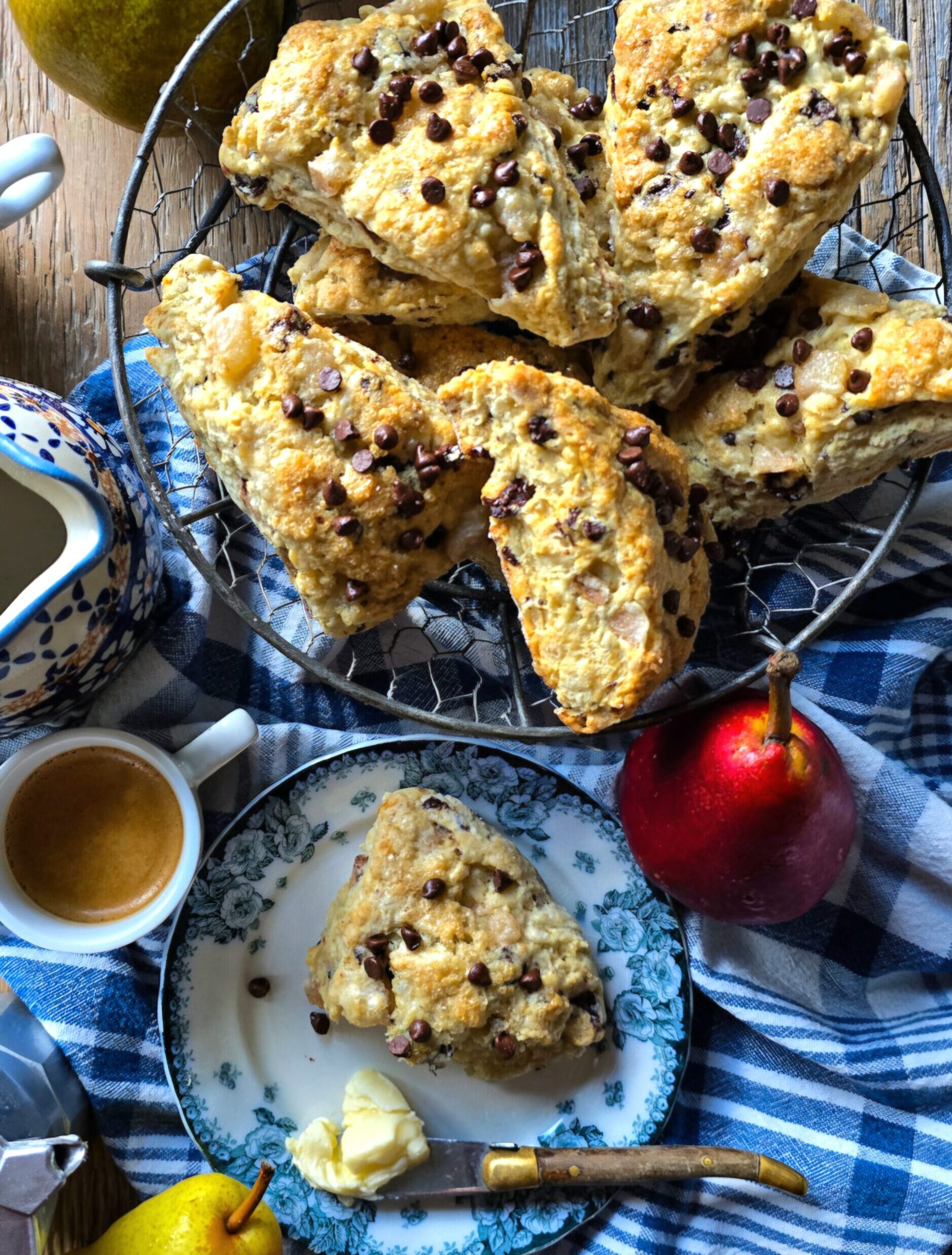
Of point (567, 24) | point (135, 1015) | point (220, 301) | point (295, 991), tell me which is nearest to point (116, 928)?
point (135, 1015)

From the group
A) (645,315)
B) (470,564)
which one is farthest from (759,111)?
(470,564)

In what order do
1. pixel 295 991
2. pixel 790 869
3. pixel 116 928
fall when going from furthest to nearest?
pixel 295 991
pixel 116 928
pixel 790 869

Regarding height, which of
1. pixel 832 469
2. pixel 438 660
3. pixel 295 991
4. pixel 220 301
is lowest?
pixel 295 991

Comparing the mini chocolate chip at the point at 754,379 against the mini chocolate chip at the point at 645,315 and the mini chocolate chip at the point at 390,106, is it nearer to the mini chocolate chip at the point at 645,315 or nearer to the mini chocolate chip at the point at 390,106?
the mini chocolate chip at the point at 645,315

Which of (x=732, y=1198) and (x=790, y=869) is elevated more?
(x=790, y=869)

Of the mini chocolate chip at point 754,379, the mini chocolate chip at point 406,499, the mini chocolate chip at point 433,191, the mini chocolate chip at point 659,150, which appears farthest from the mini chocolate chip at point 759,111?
the mini chocolate chip at point 406,499

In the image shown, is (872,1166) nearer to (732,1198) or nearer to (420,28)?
(732,1198)

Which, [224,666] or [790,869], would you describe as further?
[224,666]
